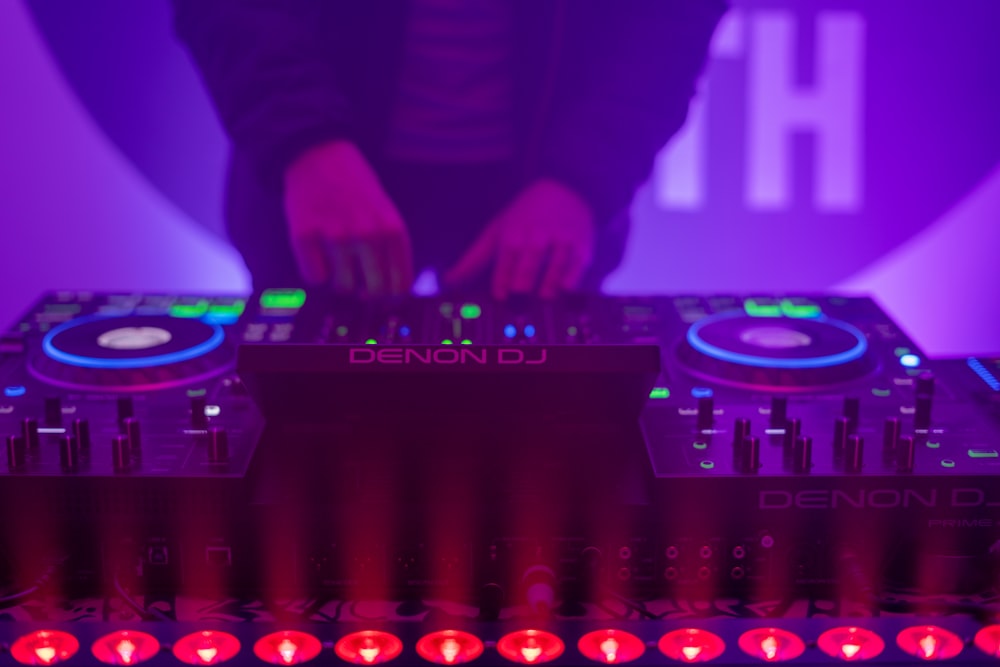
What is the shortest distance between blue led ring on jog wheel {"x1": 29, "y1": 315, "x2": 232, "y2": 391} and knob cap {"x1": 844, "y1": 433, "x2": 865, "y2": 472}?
0.72m

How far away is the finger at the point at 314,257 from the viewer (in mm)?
1622

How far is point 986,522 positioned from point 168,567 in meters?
0.80

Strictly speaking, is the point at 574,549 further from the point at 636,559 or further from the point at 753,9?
the point at 753,9

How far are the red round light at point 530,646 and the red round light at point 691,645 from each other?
9 cm

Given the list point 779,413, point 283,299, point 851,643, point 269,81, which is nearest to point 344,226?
point 283,299

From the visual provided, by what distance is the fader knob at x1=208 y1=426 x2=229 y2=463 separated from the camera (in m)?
1.05

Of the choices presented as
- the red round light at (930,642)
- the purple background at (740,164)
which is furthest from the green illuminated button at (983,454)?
the purple background at (740,164)

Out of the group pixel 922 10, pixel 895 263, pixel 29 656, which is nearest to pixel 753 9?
pixel 922 10

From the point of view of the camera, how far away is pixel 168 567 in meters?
1.06

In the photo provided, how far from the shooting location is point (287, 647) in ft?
2.94

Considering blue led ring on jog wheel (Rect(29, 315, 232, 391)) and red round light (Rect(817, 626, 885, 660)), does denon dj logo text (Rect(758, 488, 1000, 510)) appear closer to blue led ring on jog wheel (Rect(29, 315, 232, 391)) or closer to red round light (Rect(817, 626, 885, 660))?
red round light (Rect(817, 626, 885, 660))

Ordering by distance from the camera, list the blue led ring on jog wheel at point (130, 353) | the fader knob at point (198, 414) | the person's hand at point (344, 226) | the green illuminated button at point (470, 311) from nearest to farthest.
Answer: the fader knob at point (198, 414) < the blue led ring on jog wheel at point (130, 353) < the green illuminated button at point (470, 311) < the person's hand at point (344, 226)

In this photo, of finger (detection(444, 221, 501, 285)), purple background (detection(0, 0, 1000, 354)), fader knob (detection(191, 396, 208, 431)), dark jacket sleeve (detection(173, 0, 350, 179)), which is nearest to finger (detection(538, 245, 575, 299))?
finger (detection(444, 221, 501, 285))

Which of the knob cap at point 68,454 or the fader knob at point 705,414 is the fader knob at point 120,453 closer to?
the knob cap at point 68,454
